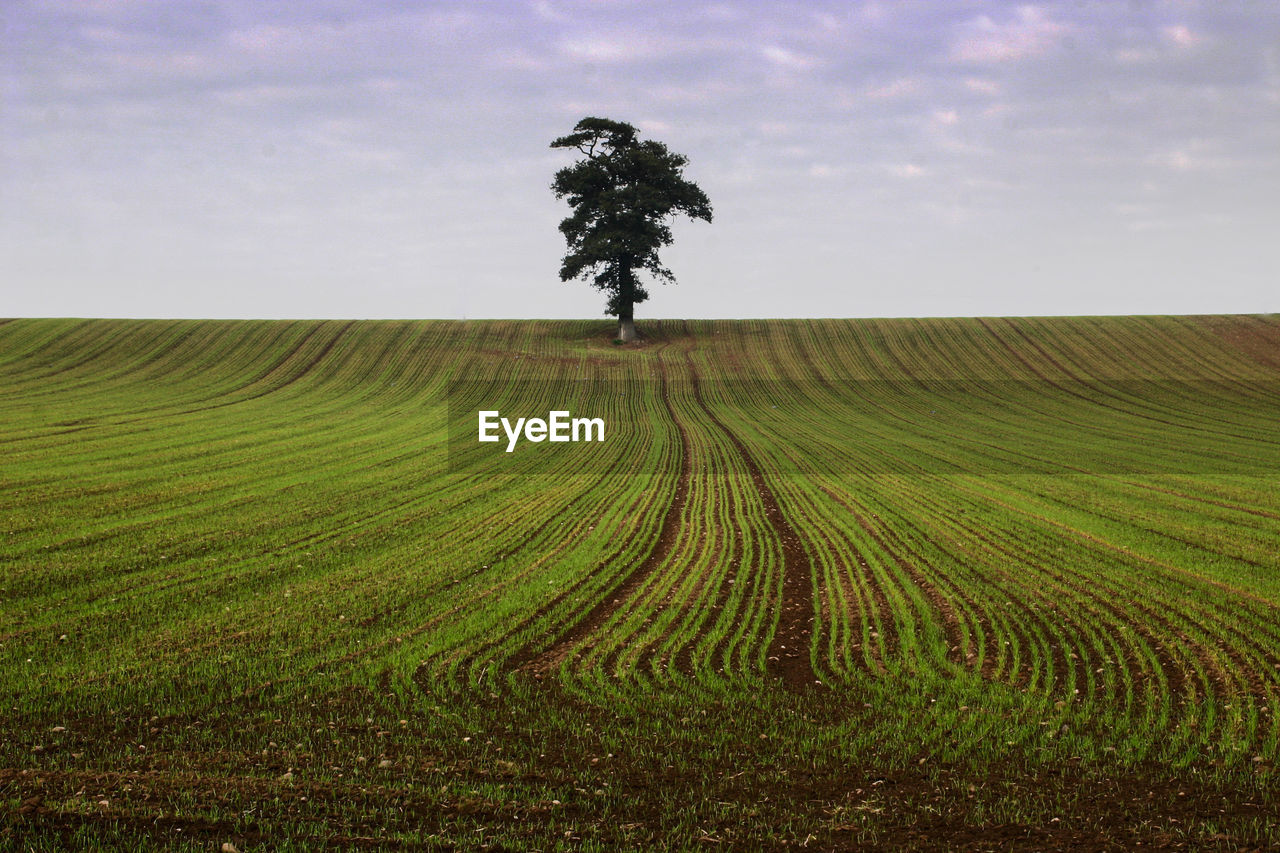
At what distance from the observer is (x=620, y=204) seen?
58.9 meters

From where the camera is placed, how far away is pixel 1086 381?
53.0 meters

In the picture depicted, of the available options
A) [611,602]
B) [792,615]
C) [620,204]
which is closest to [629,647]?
[611,602]

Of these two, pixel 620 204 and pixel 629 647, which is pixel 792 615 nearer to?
pixel 629 647

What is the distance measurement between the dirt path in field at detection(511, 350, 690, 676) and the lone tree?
→ 128 feet

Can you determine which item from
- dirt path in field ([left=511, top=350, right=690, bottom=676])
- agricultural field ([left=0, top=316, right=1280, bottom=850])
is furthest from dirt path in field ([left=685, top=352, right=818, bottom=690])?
dirt path in field ([left=511, top=350, right=690, bottom=676])

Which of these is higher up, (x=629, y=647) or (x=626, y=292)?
(x=626, y=292)

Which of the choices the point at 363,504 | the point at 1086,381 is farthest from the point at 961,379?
the point at 363,504

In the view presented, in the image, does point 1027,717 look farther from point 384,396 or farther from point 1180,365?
point 1180,365

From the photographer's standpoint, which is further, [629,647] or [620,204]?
[620,204]

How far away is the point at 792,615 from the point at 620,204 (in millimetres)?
50025

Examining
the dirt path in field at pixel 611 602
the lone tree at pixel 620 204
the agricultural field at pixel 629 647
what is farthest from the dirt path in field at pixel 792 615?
the lone tree at pixel 620 204

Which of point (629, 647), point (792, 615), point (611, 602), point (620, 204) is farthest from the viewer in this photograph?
point (620, 204)

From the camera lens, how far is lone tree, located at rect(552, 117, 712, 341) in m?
59.0

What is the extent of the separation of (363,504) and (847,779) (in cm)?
1569
